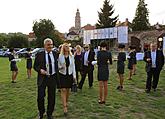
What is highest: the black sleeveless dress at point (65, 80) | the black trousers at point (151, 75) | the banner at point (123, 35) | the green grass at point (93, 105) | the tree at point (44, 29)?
the tree at point (44, 29)

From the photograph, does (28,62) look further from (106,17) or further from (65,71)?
(106,17)

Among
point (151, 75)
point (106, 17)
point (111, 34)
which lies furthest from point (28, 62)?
point (106, 17)

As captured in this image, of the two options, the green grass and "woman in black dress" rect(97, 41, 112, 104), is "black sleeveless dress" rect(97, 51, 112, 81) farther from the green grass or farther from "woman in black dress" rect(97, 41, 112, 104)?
the green grass

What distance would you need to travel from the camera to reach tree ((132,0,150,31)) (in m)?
75.4

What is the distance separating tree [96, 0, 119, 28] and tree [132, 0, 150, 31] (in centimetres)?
565

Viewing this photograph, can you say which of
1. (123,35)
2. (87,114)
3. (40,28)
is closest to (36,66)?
(87,114)

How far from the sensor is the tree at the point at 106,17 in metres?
71.8

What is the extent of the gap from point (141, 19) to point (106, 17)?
28.9 ft

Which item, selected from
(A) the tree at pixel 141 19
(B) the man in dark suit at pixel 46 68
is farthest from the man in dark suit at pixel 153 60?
(A) the tree at pixel 141 19

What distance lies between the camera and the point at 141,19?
75.7 meters

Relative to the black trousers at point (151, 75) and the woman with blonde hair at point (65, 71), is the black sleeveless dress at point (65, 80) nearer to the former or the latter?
the woman with blonde hair at point (65, 71)

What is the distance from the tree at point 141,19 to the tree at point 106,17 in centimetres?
565

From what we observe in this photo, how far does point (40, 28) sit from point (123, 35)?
4349 centimetres

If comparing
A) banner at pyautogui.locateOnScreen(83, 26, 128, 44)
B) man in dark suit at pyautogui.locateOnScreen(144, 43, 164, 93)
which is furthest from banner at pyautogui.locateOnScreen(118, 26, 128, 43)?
man in dark suit at pyautogui.locateOnScreen(144, 43, 164, 93)
